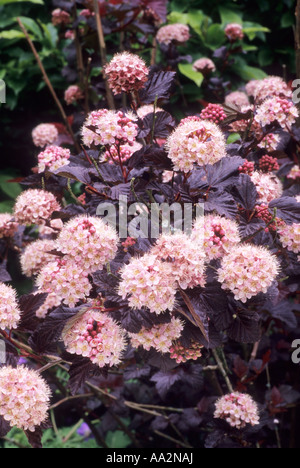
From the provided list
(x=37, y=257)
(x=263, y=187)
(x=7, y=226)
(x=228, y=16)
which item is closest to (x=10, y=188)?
(x=7, y=226)

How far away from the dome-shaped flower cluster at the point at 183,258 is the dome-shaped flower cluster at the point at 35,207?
459mm

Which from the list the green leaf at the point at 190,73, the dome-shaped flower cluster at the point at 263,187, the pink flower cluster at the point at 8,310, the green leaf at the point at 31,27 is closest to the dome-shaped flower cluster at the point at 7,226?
the pink flower cluster at the point at 8,310

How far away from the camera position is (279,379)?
198cm

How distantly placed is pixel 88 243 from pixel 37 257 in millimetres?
458

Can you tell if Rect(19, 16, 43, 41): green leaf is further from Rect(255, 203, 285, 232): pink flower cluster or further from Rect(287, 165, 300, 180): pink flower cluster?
Rect(255, 203, 285, 232): pink flower cluster

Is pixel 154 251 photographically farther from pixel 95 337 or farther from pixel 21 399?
pixel 21 399

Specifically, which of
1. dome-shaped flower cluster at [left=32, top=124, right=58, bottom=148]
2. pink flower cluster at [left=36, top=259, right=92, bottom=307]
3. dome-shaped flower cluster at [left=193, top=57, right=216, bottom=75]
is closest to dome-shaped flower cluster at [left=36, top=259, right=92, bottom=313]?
pink flower cluster at [left=36, top=259, right=92, bottom=307]

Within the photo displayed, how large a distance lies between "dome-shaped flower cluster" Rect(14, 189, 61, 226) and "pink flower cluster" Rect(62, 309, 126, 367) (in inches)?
15.7

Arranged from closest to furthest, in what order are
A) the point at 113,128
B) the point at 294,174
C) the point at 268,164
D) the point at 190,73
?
the point at 113,128 → the point at 268,164 → the point at 294,174 → the point at 190,73

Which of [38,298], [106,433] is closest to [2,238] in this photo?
[38,298]

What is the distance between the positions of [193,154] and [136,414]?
144 centimetres

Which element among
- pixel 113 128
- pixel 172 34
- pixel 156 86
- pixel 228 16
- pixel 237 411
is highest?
pixel 228 16

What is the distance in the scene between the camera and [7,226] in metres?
1.60

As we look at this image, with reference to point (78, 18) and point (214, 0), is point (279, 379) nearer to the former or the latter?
point (78, 18)
